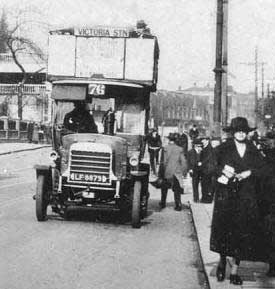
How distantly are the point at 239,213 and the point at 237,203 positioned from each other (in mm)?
107

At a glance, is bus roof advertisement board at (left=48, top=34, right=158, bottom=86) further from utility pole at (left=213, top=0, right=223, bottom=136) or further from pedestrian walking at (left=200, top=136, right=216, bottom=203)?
utility pole at (left=213, top=0, right=223, bottom=136)

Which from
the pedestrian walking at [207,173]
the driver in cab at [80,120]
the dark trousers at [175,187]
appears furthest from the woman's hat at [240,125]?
the pedestrian walking at [207,173]

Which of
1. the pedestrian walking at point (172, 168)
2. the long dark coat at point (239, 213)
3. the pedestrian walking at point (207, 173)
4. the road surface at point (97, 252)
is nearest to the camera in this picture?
the long dark coat at point (239, 213)

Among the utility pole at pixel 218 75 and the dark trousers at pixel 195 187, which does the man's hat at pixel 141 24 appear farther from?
the utility pole at pixel 218 75

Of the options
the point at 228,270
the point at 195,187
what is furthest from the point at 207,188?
the point at 228,270

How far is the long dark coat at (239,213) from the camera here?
7.54 metres

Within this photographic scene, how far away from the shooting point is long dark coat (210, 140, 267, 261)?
24.7ft

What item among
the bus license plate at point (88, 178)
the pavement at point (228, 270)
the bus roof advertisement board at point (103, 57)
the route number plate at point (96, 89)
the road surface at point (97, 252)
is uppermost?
the bus roof advertisement board at point (103, 57)

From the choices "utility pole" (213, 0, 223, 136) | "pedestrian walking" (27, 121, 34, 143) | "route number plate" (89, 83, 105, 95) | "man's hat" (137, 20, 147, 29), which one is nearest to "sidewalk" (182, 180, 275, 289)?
"route number plate" (89, 83, 105, 95)

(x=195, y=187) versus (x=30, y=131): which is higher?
(x=30, y=131)

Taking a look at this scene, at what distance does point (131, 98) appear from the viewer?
539 inches

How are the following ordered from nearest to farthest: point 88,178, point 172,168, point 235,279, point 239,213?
1. point 235,279
2. point 239,213
3. point 88,178
4. point 172,168

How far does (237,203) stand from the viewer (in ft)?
25.0

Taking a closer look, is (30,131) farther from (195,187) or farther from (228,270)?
(228,270)
